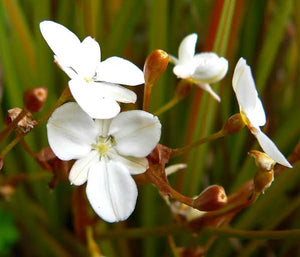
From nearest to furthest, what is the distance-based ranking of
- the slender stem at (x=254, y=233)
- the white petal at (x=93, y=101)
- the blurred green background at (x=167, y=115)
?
the white petal at (x=93, y=101) → the slender stem at (x=254, y=233) → the blurred green background at (x=167, y=115)

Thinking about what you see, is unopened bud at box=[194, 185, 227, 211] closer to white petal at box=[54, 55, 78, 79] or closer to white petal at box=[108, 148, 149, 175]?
white petal at box=[108, 148, 149, 175]

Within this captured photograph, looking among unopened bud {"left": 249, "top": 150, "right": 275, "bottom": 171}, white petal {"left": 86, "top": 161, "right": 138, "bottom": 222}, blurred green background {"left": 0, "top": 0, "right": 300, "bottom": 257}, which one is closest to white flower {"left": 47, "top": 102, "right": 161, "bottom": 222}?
white petal {"left": 86, "top": 161, "right": 138, "bottom": 222}

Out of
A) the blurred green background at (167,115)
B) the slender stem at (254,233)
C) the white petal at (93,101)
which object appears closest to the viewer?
the white petal at (93,101)

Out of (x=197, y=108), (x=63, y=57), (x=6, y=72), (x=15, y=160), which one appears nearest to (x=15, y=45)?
(x=6, y=72)

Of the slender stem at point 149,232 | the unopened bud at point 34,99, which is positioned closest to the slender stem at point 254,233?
the slender stem at point 149,232

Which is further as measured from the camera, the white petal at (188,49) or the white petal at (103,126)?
the white petal at (188,49)

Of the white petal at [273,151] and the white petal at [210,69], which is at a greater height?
the white petal at [210,69]

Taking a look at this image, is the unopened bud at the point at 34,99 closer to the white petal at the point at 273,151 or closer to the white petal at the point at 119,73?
the white petal at the point at 119,73
